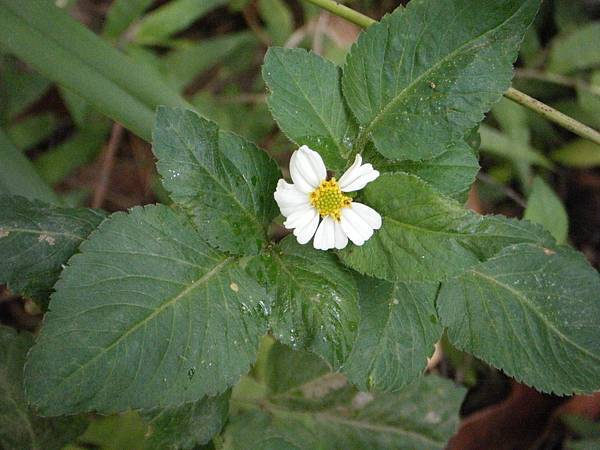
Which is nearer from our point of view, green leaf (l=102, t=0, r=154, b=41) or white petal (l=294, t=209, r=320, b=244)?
white petal (l=294, t=209, r=320, b=244)

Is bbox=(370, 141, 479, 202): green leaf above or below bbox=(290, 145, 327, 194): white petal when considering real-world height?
above

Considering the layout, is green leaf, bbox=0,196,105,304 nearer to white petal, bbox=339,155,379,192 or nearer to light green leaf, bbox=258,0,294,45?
white petal, bbox=339,155,379,192

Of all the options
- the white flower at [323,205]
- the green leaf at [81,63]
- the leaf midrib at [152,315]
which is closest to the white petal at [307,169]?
the white flower at [323,205]

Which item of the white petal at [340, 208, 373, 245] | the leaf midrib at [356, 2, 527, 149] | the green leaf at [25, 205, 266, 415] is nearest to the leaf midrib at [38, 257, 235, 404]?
the green leaf at [25, 205, 266, 415]

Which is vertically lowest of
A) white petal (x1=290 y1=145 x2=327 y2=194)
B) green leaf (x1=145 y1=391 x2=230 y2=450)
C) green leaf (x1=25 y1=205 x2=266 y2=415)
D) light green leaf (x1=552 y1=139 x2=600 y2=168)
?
green leaf (x1=145 y1=391 x2=230 y2=450)

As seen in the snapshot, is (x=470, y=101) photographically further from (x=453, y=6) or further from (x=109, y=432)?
(x=109, y=432)

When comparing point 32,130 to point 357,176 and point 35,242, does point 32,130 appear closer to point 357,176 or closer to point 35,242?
point 35,242

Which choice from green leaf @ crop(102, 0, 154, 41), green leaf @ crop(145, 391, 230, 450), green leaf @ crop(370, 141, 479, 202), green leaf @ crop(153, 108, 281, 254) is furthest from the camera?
green leaf @ crop(102, 0, 154, 41)

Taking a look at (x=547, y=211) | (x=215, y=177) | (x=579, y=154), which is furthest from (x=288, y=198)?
(x=579, y=154)
